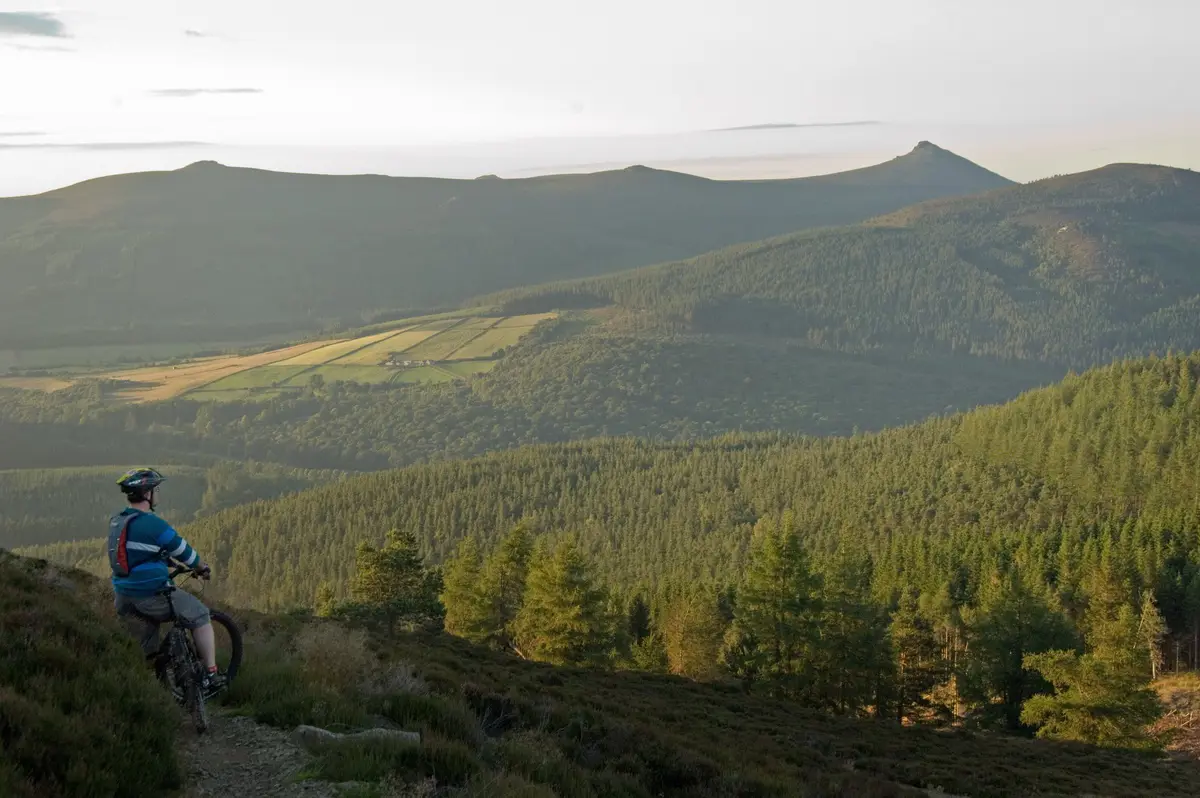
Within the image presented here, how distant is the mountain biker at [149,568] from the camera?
1038cm

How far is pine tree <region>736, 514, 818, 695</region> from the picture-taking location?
47812 millimetres

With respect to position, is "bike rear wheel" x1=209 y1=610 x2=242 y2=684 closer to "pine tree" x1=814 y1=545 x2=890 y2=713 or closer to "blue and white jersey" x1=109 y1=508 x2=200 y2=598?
"blue and white jersey" x1=109 y1=508 x2=200 y2=598

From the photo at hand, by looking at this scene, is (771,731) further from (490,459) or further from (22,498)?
(22,498)

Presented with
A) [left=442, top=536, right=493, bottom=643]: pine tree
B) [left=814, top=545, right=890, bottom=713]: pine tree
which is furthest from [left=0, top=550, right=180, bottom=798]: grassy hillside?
[left=442, top=536, right=493, bottom=643]: pine tree

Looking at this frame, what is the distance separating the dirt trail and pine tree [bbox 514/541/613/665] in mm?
38564

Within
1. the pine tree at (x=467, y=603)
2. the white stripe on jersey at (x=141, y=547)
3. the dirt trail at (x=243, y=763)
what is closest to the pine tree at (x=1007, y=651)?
the pine tree at (x=467, y=603)

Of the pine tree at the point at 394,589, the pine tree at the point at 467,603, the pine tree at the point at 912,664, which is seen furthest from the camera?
the pine tree at the point at 467,603

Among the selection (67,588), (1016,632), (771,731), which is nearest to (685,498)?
(1016,632)

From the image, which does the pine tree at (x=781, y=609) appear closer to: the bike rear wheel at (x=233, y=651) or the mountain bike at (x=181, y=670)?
the bike rear wheel at (x=233, y=651)

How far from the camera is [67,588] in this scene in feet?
48.5

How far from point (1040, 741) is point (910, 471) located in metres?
118

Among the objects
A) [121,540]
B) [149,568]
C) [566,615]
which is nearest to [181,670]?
[149,568]

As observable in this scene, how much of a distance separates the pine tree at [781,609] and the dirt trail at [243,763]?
4003 centimetres

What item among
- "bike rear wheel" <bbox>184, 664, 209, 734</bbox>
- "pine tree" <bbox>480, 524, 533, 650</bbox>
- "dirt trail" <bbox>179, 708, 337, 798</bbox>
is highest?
"bike rear wheel" <bbox>184, 664, 209, 734</bbox>
